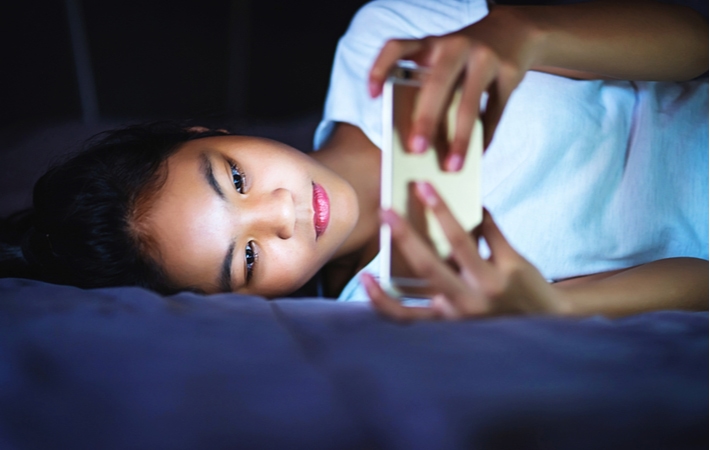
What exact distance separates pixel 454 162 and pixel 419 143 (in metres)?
0.03

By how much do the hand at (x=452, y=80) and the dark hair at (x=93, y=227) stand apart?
0.40m

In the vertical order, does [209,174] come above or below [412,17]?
below

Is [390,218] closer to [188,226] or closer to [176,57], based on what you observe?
[188,226]

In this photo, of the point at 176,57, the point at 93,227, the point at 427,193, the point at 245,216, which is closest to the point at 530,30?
the point at 427,193

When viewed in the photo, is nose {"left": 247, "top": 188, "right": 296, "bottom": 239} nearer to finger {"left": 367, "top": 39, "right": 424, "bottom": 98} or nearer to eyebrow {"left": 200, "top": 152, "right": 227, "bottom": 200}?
eyebrow {"left": 200, "top": 152, "right": 227, "bottom": 200}

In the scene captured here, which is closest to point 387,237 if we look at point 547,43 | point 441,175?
point 441,175

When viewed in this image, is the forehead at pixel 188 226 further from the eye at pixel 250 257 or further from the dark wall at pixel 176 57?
the dark wall at pixel 176 57

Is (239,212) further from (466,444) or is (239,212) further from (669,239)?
(669,239)

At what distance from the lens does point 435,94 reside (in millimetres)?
340

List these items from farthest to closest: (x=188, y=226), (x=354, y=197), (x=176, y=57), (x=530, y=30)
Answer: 1. (x=176, y=57)
2. (x=354, y=197)
3. (x=188, y=226)
4. (x=530, y=30)

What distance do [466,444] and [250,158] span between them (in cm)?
45

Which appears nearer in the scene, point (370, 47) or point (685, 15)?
point (685, 15)

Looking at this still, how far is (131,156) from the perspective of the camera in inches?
28.5

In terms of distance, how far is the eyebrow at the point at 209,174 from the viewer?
587mm
